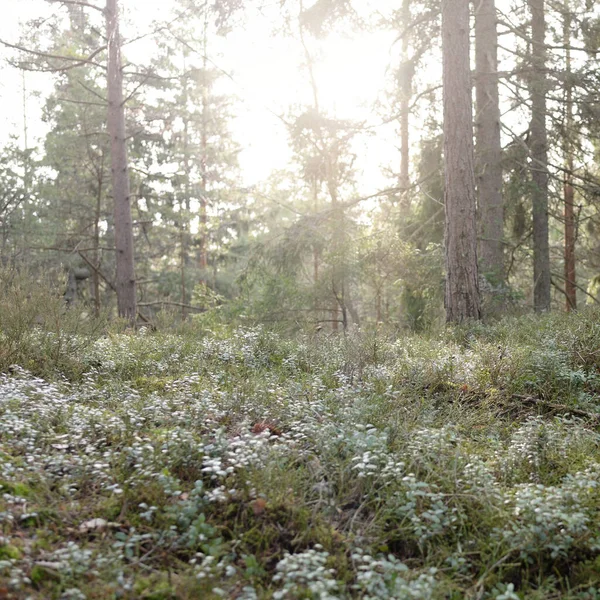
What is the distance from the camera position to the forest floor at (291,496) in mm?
2688

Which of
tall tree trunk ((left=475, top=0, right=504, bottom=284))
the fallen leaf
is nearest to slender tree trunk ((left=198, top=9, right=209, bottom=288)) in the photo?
tall tree trunk ((left=475, top=0, right=504, bottom=284))

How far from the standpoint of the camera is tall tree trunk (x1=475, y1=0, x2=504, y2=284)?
12359 mm

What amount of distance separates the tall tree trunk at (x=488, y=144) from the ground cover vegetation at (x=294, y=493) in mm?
7197

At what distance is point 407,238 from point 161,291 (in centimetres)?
1416

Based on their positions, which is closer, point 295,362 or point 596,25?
point 295,362

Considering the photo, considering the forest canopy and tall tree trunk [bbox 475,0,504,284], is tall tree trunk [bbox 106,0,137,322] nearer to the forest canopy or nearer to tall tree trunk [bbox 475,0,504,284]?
the forest canopy

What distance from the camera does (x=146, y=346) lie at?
753cm

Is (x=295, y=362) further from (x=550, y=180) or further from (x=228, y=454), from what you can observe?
(x=550, y=180)

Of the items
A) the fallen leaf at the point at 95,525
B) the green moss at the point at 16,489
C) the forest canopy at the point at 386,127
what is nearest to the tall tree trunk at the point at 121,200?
the forest canopy at the point at 386,127

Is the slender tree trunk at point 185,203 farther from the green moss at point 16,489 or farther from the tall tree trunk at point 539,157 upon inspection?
the green moss at point 16,489

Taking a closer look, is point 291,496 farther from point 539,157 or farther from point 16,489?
point 539,157

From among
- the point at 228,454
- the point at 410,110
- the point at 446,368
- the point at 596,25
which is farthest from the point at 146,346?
the point at 596,25

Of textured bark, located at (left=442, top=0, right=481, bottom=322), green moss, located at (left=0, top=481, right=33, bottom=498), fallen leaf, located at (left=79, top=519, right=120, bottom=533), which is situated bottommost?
fallen leaf, located at (left=79, top=519, right=120, bottom=533)

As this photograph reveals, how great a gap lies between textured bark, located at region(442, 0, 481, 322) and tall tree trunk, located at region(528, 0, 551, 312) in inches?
104
